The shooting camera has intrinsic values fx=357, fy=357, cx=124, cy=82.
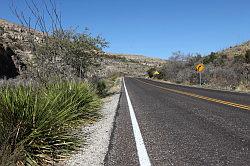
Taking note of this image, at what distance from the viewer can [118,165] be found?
575cm

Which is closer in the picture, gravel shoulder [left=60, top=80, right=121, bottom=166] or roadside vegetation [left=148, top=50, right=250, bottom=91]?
gravel shoulder [left=60, top=80, right=121, bottom=166]

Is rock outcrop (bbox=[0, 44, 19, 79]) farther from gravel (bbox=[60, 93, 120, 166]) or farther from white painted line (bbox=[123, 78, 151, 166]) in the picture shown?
white painted line (bbox=[123, 78, 151, 166])

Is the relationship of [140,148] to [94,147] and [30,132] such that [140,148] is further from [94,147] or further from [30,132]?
[30,132]

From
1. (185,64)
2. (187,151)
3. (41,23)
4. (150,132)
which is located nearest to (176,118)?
(150,132)

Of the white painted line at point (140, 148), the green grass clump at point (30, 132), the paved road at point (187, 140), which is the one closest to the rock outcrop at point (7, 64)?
the paved road at point (187, 140)

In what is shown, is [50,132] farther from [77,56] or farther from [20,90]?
[77,56]

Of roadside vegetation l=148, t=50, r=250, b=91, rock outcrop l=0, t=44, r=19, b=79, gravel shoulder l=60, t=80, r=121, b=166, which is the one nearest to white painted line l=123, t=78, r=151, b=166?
gravel shoulder l=60, t=80, r=121, b=166

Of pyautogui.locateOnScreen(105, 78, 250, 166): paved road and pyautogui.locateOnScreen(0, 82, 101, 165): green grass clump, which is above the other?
pyautogui.locateOnScreen(0, 82, 101, 165): green grass clump

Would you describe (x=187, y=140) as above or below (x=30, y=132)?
below

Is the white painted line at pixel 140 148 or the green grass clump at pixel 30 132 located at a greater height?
the green grass clump at pixel 30 132

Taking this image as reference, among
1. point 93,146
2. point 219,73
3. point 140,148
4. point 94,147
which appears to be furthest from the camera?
point 219,73

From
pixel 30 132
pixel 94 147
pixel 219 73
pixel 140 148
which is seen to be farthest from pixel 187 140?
pixel 219 73

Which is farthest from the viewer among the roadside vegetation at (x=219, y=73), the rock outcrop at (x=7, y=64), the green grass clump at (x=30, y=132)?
the roadside vegetation at (x=219, y=73)

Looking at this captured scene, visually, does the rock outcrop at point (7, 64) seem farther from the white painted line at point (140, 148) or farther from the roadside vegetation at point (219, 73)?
the white painted line at point (140, 148)
